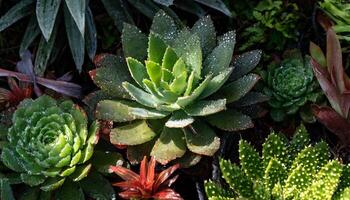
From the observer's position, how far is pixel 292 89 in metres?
2.09

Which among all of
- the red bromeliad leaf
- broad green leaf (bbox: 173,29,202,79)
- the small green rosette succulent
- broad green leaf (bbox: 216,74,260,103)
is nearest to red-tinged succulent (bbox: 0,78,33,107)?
the small green rosette succulent

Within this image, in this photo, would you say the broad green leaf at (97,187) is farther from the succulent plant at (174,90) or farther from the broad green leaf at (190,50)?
the broad green leaf at (190,50)

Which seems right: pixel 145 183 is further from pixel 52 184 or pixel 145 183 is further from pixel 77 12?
pixel 77 12

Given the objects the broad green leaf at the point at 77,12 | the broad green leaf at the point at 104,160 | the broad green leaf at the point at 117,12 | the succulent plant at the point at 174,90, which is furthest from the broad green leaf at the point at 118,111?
the broad green leaf at the point at 117,12

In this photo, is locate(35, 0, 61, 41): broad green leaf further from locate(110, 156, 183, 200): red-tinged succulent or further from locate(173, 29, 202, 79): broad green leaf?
locate(110, 156, 183, 200): red-tinged succulent

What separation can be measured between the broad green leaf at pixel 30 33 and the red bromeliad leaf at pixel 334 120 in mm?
988

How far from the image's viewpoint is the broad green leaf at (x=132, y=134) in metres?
1.85

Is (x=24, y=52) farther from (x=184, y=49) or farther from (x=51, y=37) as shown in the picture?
(x=184, y=49)

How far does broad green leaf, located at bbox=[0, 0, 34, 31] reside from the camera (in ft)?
6.91

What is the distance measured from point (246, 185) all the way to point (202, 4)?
86cm

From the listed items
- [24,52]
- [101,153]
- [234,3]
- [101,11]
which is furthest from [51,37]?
[234,3]

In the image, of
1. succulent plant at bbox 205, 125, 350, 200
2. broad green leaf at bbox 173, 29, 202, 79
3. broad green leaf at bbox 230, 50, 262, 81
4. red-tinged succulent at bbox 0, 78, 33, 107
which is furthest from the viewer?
red-tinged succulent at bbox 0, 78, 33, 107

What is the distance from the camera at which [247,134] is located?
217 centimetres

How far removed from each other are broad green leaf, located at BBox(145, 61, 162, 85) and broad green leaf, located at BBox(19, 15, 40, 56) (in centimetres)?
56
